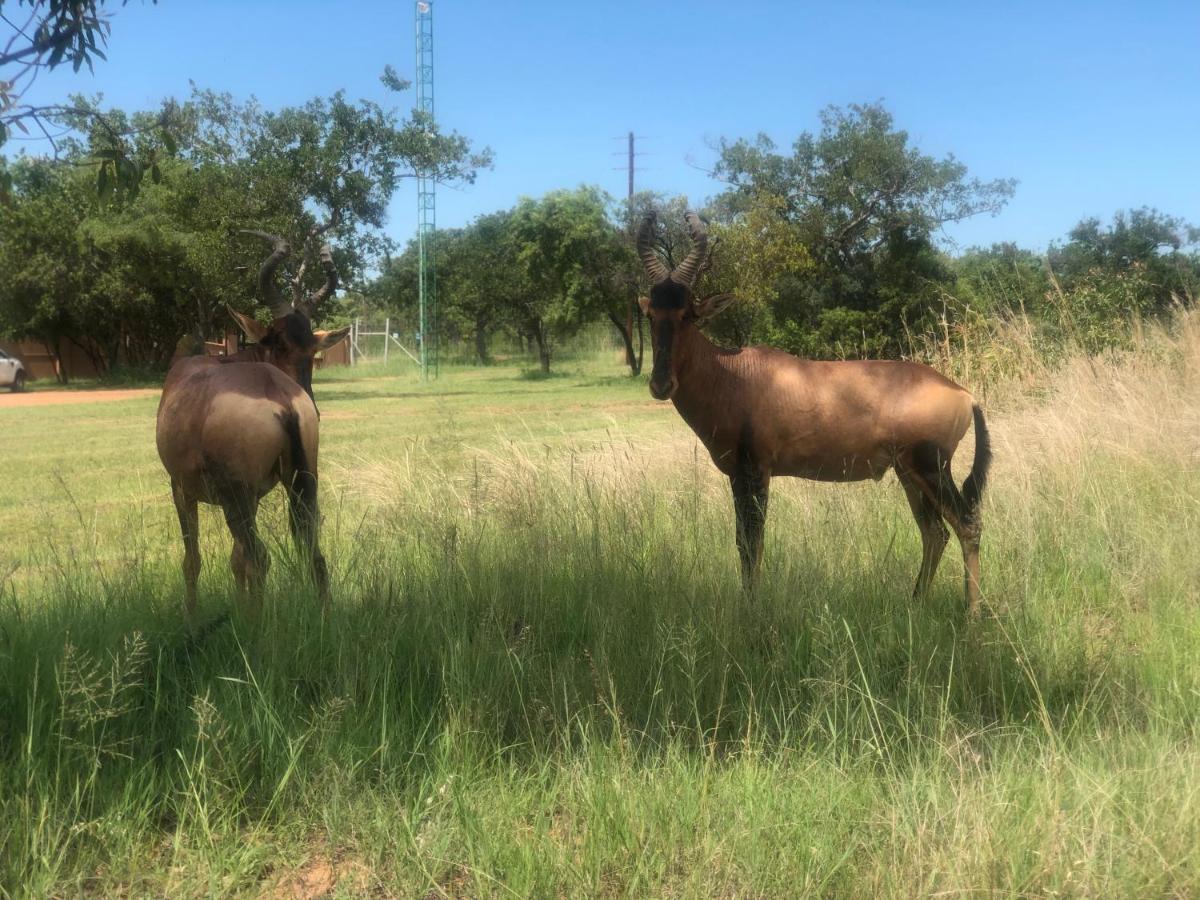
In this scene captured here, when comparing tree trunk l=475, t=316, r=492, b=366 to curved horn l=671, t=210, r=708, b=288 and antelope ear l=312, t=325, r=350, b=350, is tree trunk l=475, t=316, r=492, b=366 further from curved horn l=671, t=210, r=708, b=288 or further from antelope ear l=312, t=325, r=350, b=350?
curved horn l=671, t=210, r=708, b=288

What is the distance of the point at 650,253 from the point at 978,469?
8.20ft

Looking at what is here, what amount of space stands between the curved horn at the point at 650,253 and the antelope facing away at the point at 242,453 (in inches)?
95.1

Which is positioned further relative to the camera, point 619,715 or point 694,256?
point 694,256

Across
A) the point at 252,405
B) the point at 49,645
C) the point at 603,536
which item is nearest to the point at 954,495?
the point at 603,536

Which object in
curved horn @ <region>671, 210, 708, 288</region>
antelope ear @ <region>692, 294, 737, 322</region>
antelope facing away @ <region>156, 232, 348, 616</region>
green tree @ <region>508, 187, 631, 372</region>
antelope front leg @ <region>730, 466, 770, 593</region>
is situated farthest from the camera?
green tree @ <region>508, 187, 631, 372</region>

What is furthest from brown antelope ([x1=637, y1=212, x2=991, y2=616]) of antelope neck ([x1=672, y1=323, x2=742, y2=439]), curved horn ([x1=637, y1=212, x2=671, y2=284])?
curved horn ([x1=637, y1=212, x2=671, y2=284])

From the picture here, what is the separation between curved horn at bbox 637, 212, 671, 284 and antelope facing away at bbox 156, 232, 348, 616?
241 centimetres

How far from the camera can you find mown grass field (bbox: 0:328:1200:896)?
2.56 meters

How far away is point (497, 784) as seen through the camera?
3.01 m

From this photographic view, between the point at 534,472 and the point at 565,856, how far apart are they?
4.94 m

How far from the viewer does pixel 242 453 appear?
4684mm

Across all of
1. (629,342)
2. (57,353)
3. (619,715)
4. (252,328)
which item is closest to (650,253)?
(252,328)

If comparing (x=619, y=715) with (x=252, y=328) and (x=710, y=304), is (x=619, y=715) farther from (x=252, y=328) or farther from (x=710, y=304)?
(x=252, y=328)

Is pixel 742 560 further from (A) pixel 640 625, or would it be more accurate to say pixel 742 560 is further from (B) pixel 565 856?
(B) pixel 565 856
